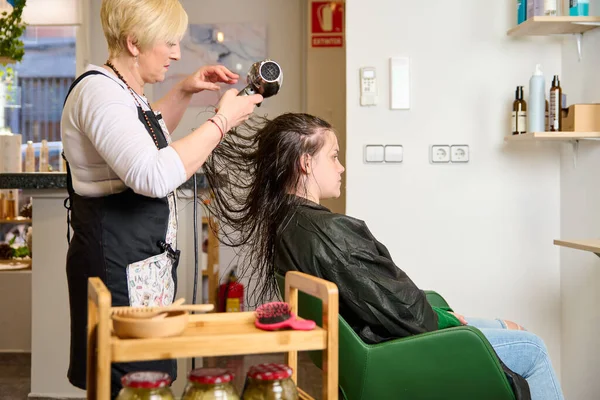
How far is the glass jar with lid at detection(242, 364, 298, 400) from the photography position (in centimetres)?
110

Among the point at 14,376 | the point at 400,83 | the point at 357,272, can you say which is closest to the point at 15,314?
the point at 14,376

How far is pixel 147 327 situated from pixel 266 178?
108 cm

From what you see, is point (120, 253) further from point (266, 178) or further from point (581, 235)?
point (581, 235)

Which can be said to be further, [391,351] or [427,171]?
[427,171]

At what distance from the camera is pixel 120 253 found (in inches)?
61.8

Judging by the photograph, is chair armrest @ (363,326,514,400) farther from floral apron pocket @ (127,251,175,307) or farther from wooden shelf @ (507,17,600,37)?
wooden shelf @ (507,17,600,37)

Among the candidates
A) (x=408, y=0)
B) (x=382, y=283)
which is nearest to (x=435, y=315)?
(x=382, y=283)

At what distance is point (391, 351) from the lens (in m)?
1.80

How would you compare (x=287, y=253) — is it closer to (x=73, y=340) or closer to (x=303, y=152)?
Answer: (x=303, y=152)

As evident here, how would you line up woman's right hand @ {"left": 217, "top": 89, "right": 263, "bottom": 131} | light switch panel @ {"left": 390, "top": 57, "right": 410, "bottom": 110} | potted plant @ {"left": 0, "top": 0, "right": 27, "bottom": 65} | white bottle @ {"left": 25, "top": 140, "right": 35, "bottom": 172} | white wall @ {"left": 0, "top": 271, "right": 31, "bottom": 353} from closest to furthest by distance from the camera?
woman's right hand @ {"left": 217, "top": 89, "right": 263, "bottom": 131}
light switch panel @ {"left": 390, "top": 57, "right": 410, "bottom": 110}
potted plant @ {"left": 0, "top": 0, "right": 27, "bottom": 65}
white wall @ {"left": 0, "top": 271, "right": 31, "bottom": 353}
white bottle @ {"left": 25, "top": 140, "right": 35, "bottom": 172}

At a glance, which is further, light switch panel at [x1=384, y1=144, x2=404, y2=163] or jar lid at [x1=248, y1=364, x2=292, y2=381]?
light switch panel at [x1=384, y1=144, x2=404, y2=163]

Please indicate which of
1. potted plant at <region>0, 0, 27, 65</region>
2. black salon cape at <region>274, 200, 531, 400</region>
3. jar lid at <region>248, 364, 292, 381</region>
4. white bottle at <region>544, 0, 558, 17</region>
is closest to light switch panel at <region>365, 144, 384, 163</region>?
white bottle at <region>544, 0, 558, 17</region>

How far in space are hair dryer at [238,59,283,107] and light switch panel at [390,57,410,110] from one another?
5.04 ft

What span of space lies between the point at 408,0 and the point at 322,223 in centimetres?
163
